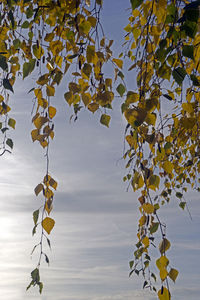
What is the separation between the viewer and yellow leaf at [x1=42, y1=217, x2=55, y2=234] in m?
1.74

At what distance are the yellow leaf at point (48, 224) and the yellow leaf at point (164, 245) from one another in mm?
485

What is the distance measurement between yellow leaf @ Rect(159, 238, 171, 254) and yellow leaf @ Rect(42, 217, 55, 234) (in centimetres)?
48

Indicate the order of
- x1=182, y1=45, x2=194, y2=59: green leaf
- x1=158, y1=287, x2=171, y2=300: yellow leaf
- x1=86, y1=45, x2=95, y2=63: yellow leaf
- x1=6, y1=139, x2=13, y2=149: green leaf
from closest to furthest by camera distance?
x1=182, y1=45, x2=194, y2=59: green leaf
x1=158, y1=287, x2=171, y2=300: yellow leaf
x1=86, y1=45, x2=95, y2=63: yellow leaf
x1=6, y1=139, x2=13, y2=149: green leaf

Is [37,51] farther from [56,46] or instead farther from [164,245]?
[164,245]

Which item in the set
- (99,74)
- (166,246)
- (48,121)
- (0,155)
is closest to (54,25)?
(99,74)

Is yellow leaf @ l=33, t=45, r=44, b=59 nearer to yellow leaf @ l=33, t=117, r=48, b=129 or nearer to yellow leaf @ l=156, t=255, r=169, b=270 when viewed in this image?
yellow leaf @ l=33, t=117, r=48, b=129

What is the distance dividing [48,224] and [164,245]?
1.68 ft

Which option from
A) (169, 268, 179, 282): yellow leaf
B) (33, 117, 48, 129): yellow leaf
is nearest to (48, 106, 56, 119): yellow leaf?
(33, 117, 48, 129): yellow leaf

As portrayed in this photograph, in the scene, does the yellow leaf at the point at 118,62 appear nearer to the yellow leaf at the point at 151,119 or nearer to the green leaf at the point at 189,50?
the yellow leaf at the point at 151,119

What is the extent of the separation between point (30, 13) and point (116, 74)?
0.76 m

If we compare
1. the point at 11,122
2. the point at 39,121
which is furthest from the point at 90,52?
the point at 11,122

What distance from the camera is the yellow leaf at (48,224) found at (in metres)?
1.74

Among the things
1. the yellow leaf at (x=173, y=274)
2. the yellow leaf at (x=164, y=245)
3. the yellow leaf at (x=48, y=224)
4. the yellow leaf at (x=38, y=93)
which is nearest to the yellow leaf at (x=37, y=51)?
the yellow leaf at (x=38, y=93)

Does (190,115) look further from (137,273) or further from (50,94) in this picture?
(137,273)
